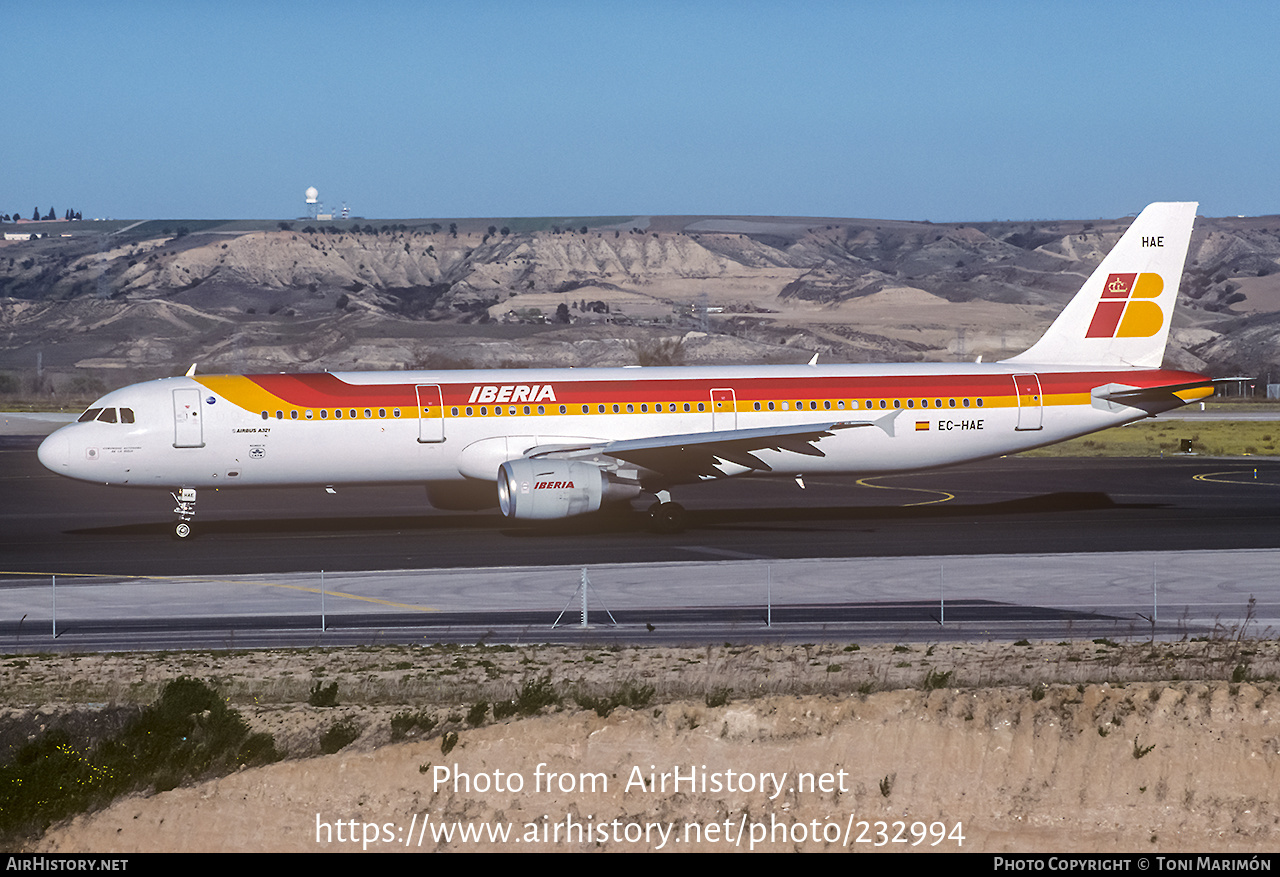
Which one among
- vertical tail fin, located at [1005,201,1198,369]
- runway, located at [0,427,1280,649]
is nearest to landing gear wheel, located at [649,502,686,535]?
runway, located at [0,427,1280,649]

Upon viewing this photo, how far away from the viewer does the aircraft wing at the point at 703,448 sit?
1505 inches

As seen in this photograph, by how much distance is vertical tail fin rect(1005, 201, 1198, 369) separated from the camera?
43.3 m

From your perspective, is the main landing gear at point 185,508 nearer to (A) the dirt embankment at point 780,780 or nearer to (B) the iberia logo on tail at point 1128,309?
(A) the dirt embankment at point 780,780

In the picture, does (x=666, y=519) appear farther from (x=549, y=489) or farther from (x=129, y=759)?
(x=129, y=759)

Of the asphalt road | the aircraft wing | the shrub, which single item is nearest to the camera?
the shrub

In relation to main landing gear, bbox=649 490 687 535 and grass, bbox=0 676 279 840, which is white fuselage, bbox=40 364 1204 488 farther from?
grass, bbox=0 676 279 840

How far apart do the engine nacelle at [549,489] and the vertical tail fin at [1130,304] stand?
15243mm

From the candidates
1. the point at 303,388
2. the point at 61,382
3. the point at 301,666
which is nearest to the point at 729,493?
the point at 303,388

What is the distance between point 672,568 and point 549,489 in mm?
5192

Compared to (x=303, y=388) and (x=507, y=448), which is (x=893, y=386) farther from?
(x=303, y=388)

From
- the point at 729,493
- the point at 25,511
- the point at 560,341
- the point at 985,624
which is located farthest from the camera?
the point at 560,341

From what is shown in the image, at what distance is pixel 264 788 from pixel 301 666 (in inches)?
219

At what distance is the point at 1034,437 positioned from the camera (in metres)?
42.0

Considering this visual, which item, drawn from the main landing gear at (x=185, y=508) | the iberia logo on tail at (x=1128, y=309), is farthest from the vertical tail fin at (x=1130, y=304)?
the main landing gear at (x=185, y=508)
